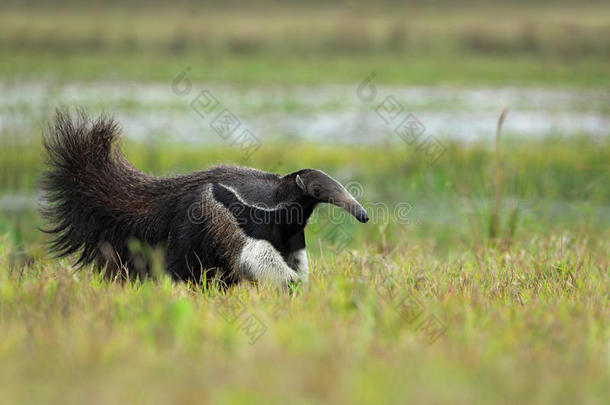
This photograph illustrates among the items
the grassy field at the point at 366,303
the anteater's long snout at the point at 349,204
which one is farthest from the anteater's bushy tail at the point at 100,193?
the anteater's long snout at the point at 349,204

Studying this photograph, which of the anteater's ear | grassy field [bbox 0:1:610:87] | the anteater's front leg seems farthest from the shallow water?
the anteater's ear

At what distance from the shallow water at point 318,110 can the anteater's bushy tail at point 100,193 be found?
26.0 feet

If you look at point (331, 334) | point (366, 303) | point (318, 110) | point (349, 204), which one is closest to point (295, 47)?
point (318, 110)

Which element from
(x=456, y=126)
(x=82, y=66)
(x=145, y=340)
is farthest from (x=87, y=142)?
(x=82, y=66)

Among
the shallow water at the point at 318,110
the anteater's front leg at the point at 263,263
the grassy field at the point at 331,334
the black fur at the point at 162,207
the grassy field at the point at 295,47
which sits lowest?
the grassy field at the point at 331,334

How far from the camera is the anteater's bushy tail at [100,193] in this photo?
20.6 ft

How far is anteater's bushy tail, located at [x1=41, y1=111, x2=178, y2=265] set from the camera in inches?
247

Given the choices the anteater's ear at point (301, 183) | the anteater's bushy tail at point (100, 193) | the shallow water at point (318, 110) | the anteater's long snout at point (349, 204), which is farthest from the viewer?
the shallow water at point (318, 110)

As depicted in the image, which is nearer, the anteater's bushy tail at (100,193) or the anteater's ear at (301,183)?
the anteater's ear at (301,183)

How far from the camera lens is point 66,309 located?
4.83m

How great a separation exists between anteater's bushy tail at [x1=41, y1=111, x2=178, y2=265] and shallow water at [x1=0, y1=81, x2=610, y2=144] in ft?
26.0

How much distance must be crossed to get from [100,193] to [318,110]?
1696 centimetres

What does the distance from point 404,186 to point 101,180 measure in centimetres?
752

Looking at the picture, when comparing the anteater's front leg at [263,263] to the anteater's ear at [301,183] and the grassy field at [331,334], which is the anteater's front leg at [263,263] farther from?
the anteater's ear at [301,183]
